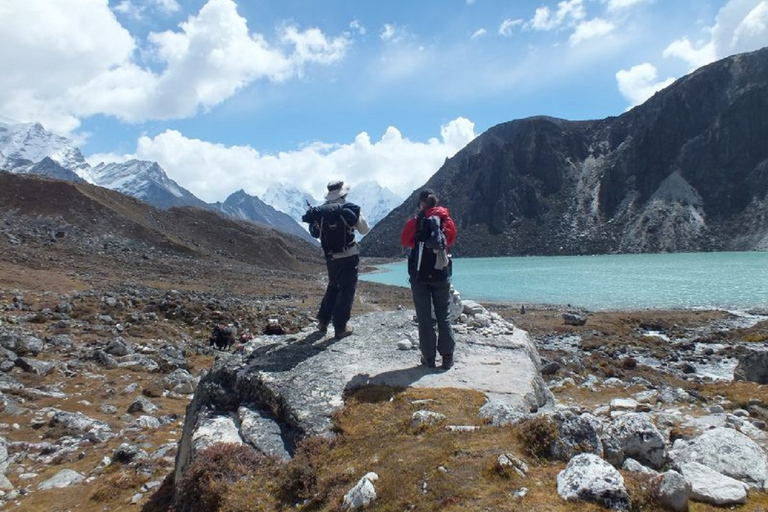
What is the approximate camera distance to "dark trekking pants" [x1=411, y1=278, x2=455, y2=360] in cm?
891

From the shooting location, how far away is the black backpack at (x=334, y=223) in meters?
9.84

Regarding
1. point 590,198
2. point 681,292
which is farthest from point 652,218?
point 681,292

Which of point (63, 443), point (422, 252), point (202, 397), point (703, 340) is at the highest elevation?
point (422, 252)

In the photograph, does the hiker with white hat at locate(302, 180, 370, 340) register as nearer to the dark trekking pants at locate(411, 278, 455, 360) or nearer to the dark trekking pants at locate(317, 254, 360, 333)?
the dark trekking pants at locate(317, 254, 360, 333)

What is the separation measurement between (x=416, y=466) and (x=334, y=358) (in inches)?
177

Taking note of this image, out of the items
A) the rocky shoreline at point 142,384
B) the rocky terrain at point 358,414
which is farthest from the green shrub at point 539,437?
the rocky shoreline at point 142,384

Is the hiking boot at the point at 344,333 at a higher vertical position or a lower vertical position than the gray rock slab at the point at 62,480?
higher

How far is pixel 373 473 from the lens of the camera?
17.3ft

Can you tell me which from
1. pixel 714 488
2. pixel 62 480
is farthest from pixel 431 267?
pixel 62 480

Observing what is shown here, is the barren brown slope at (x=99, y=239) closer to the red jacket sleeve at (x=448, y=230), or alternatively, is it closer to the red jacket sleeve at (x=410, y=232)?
the red jacket sleeve at (x=410, y=232)

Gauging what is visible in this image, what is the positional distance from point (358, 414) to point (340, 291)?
11.9ft

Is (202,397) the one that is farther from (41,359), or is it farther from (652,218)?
(652,218)

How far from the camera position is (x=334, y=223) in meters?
9.86

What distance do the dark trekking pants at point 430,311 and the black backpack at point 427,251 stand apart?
0.44ft
